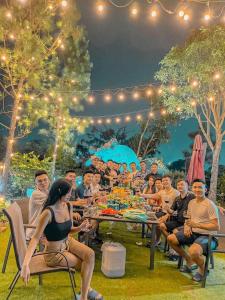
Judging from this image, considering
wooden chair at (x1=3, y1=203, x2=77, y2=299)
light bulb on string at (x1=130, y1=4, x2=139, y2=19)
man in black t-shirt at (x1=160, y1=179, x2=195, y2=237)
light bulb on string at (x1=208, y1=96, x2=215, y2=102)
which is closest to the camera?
wooden chair at (x1=3, y1=203, x2=77, y2=299)

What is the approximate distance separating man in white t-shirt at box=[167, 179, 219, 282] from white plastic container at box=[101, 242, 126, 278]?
816 mm

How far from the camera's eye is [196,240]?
3.88m

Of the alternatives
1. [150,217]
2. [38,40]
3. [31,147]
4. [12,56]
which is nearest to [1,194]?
[12,56]

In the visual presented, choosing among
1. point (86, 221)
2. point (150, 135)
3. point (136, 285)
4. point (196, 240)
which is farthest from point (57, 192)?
point (150, 135)

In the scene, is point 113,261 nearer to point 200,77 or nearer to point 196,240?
point 196,240

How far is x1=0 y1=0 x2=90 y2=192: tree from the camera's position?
23.7 feet

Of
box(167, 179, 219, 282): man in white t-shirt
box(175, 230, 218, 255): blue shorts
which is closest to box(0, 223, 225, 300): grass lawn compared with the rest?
box(167, 179, 219, 282): man in white t-shirt

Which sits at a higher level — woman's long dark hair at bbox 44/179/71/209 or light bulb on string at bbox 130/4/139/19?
light bulb on string at bbox 130/4/139/19

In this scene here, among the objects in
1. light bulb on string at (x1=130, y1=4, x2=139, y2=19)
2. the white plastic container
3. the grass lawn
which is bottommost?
the grass lawn

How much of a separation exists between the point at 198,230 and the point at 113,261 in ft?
3.94

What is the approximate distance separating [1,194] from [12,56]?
11.2 ft

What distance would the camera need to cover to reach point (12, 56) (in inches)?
291

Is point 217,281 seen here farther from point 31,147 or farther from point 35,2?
point 31,147

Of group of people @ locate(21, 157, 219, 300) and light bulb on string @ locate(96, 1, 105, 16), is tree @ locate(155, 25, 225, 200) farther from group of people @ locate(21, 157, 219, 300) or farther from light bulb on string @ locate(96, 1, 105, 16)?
group of people @ locate(21, 157, 219, 300)
